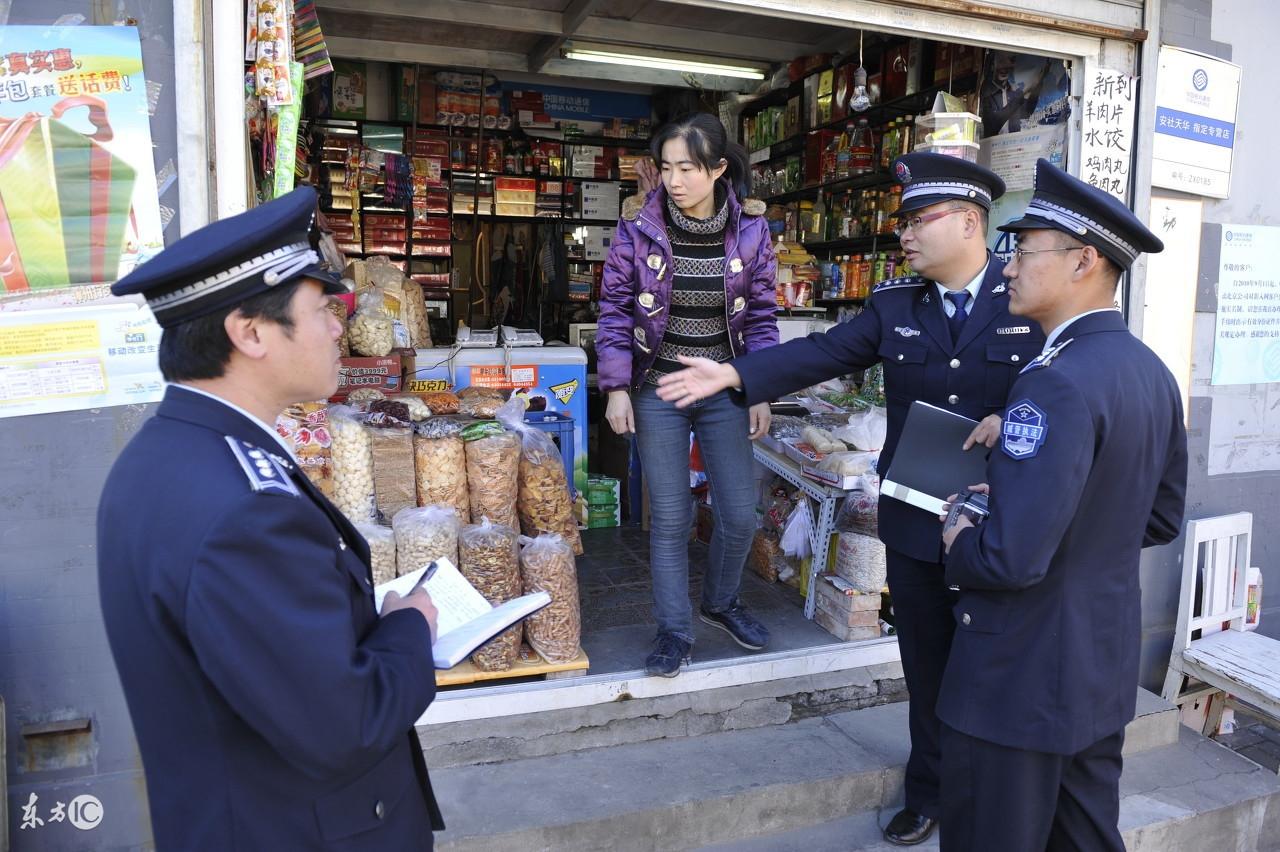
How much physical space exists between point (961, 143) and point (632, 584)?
Answer: 2.54m

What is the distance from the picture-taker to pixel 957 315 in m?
2.46

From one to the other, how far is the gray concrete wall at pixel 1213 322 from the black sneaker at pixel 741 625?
1.86 m

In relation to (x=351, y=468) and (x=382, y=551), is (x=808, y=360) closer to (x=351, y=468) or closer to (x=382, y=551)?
(x=382, y=551)

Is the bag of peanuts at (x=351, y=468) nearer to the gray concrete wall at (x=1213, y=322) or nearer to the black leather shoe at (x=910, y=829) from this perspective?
the black leather shoe at (x=910, y=829)

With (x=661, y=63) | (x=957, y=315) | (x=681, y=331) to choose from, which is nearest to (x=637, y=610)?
(x=681, y=331)

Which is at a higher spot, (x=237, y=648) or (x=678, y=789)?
(x=237, y=648)

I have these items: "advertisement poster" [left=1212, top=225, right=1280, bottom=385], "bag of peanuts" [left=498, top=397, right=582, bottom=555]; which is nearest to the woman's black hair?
"bag of peanuts" [left=498, top=397, right=582, bottom=555]

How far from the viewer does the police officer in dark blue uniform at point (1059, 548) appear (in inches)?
68.6

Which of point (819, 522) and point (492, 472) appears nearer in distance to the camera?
point (492, 472)

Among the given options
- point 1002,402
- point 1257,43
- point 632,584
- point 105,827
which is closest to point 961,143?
point 1257,43

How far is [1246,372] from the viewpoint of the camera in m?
4.14

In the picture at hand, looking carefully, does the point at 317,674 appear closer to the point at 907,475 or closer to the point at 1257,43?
the point at 907,475

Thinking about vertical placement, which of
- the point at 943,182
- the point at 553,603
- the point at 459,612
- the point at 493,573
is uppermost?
the point at 943,182

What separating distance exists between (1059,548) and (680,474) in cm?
148
